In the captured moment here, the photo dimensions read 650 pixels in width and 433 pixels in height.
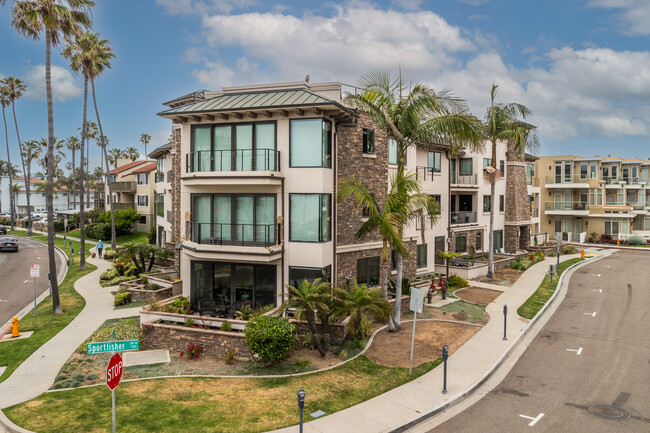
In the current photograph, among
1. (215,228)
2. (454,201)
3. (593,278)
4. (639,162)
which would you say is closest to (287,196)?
(215,228)

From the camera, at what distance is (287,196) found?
59.8 ft

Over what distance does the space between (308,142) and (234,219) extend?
4.74 metres

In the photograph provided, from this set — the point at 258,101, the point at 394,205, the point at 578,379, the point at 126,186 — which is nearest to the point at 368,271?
the point at 394,205

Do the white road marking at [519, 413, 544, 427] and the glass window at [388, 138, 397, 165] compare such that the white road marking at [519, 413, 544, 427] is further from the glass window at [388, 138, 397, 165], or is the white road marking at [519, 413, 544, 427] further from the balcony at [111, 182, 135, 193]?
the balcony at [111, 182, 135, 193]

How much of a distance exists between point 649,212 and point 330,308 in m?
60.0

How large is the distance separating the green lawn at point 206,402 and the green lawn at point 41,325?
4106 millimetres

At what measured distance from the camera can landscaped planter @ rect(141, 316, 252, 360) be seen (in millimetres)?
14656

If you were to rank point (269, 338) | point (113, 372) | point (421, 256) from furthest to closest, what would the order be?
point (421, 256)
point (269, 338)
point (113, 372)

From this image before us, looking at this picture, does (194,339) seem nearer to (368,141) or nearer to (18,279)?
(368,141)

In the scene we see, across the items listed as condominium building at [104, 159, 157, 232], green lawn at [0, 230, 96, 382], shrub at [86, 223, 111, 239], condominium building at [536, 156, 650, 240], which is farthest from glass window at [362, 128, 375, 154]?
condominium building at [536, 156, 650, 240]

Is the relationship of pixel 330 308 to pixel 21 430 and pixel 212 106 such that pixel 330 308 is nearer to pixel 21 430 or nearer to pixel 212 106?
pixel 21 430

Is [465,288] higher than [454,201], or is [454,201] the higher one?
[454,201]

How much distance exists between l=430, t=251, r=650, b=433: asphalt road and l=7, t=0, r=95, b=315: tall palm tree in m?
20.2

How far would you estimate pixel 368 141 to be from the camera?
20.9m
